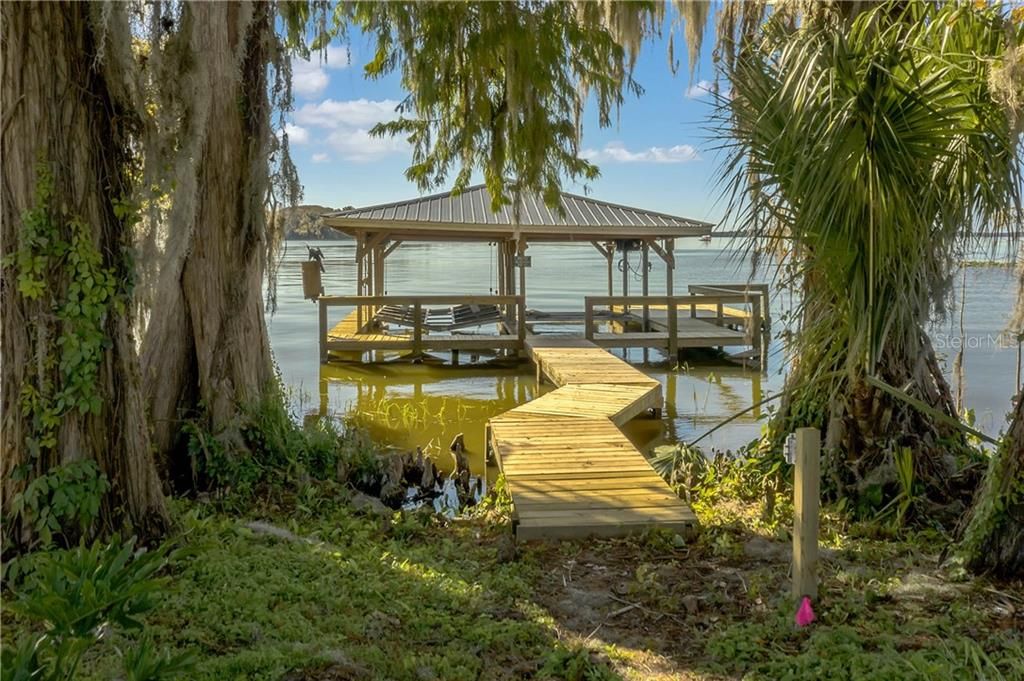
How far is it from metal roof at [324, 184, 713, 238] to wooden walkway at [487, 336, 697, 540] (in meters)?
6.29

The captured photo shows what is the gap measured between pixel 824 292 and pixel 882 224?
983mm

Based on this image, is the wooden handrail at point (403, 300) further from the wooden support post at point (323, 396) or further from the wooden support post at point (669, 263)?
the wooden support post at point (669, 263)

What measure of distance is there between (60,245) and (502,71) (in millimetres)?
4197

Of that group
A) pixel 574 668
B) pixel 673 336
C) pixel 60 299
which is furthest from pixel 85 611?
pixel 673 336

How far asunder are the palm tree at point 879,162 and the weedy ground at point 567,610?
112cm

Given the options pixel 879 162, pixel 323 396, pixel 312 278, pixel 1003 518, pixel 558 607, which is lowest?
pixel 323 396

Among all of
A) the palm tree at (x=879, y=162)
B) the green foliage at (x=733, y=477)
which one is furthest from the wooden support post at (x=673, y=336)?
the palm tree at (x=879, y=162)

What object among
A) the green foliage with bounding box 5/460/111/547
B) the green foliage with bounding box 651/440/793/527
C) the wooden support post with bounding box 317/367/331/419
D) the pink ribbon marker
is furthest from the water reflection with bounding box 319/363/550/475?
the pink ribbon marker

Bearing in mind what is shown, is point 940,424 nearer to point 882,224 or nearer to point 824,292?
point 824,292

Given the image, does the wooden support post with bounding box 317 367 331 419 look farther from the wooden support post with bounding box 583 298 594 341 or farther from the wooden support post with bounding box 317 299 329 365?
the wooden support post with bounding box 583 298 594 341

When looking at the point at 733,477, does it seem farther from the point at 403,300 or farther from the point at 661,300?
the point at 403,300

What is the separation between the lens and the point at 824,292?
212 inches

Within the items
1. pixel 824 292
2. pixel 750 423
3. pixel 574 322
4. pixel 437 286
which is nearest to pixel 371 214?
pixel 574 322

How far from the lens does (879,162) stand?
4.51 meters
